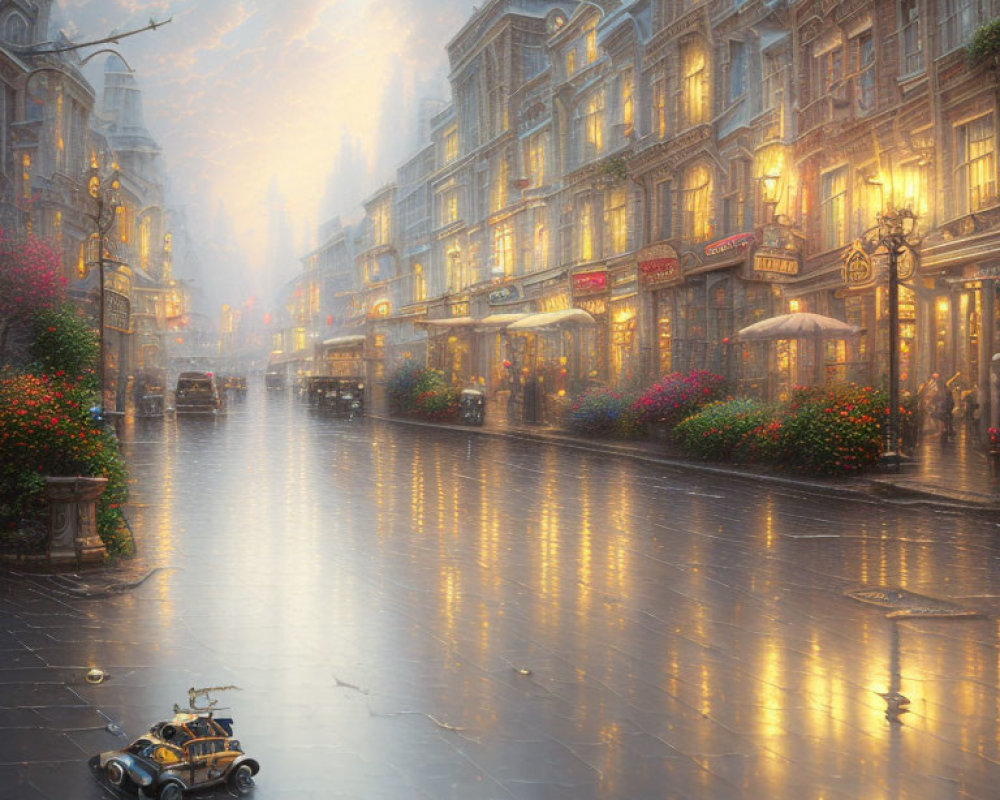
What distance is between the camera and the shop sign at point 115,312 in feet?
79.7

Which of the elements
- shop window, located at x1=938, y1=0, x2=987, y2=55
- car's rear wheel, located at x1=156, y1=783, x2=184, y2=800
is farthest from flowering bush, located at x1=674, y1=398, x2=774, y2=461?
car's rear wheel, located at x1=156, y1=783, x2=184, y2=800

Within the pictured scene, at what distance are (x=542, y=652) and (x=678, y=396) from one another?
20.0 metres

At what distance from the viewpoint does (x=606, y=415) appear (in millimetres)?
28797

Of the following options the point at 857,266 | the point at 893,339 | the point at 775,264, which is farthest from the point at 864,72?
the point at 893,339

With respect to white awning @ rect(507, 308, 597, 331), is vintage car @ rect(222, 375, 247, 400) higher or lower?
lower

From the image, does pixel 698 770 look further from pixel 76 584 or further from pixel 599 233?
pixel 599 233

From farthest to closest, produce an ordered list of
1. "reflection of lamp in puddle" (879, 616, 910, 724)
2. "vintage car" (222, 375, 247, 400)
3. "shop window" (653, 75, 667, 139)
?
"vintage car" (222, 375, 247, 400)
"shop window" (653, 75, 667, 139)
"reflection of lamp in puddle" (879, 616, 910, 724)

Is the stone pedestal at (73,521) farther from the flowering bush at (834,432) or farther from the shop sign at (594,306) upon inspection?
the shop sign at (594,306)

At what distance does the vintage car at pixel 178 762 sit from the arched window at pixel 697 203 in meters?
30.8

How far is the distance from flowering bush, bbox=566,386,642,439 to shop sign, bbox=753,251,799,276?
4797mm

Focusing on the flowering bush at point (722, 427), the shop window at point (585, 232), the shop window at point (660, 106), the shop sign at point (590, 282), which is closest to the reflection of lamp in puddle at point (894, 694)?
the flowering bush at point (722, 427)

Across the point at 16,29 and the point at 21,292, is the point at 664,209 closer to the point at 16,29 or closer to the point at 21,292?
the point at 16,29

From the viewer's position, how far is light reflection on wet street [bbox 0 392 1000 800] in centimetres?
501

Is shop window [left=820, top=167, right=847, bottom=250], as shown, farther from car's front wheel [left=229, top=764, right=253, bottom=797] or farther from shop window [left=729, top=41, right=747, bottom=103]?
car's front wheel [left=229, top=764, right=253, bottom=797]
